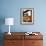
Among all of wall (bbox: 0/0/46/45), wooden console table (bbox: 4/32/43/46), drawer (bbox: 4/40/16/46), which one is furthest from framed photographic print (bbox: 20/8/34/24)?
drawer (bbox: 4/40/16/46)

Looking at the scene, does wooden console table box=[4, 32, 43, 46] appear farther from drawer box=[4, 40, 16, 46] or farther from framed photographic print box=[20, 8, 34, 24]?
framed photographic print box=[20, 8, 34, 24]

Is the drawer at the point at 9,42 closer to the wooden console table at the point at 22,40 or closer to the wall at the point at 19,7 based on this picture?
the wooden console table at the point at 22,40

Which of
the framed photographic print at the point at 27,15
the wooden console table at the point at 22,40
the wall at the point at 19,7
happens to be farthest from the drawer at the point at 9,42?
the framed photographic print at the point at 27,15

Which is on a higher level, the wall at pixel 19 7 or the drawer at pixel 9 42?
the wall at pixel 19 7

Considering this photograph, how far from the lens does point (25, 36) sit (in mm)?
3887

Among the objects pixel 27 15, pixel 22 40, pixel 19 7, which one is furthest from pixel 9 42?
pixel 19 7

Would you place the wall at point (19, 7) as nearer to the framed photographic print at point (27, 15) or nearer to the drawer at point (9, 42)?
the framed photographic print at point (27, 15)

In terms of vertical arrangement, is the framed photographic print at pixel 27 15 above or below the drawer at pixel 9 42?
above

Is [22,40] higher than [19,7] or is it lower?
lower

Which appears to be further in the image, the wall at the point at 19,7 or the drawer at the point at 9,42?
the wall at the point at 19,7

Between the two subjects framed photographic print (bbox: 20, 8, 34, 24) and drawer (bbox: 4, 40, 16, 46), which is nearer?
drawer (bbox: 4, 40, 16, 46)

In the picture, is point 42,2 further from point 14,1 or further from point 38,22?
point 14,1

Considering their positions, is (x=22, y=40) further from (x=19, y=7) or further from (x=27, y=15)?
(x=19, y=7)

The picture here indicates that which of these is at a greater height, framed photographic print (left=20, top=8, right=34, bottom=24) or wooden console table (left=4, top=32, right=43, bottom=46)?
framed photographic print (left=20, top=8, right=34, bottom=24)
